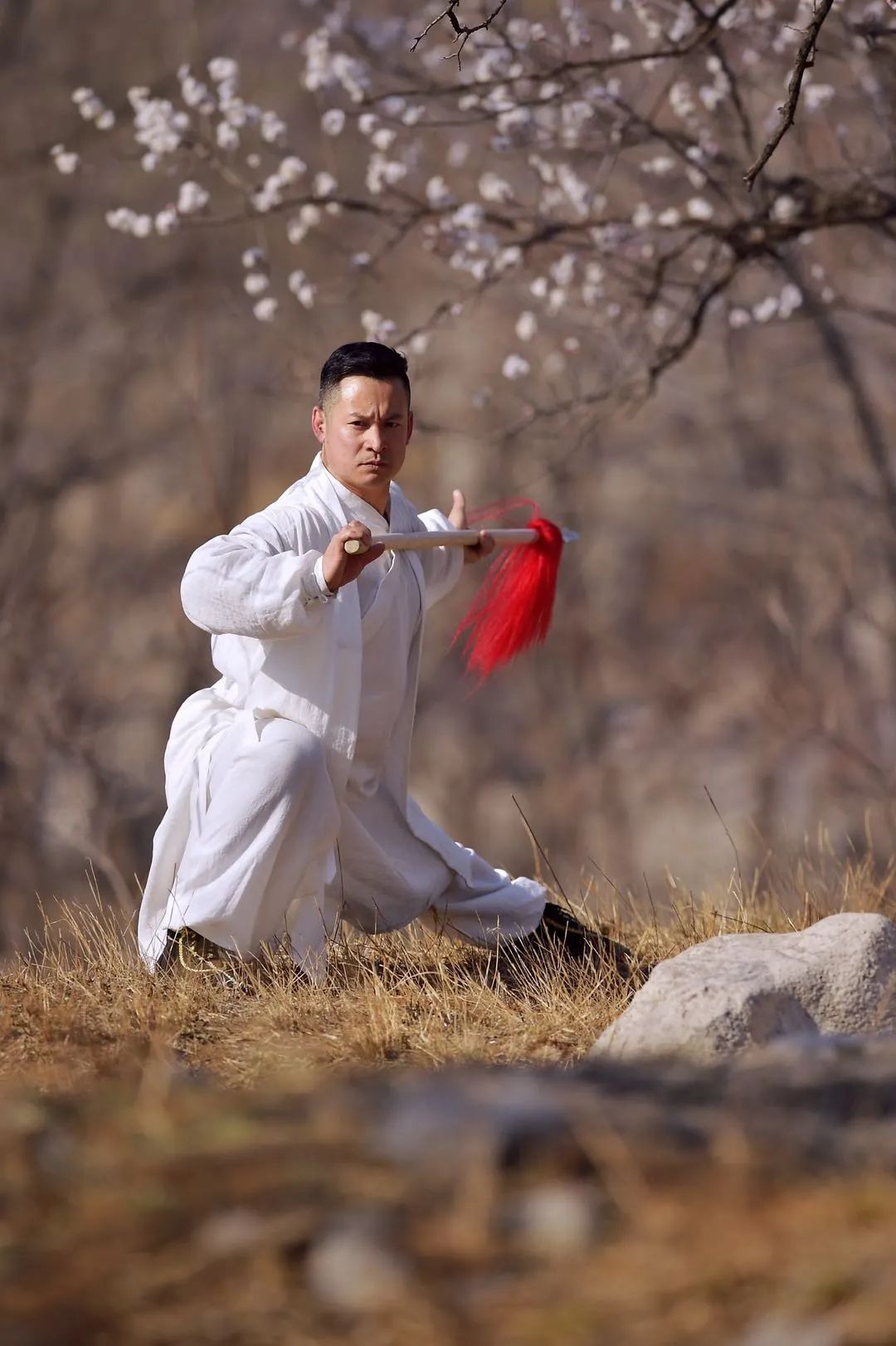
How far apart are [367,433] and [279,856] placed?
1046mm

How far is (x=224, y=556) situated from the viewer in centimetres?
370

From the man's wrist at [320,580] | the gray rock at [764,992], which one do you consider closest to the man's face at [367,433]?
the man's wrist at [320,580]

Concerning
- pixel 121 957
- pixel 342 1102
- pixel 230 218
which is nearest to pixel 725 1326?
pixel 342 1102


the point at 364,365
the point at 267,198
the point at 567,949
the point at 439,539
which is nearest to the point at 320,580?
the point at 439,539

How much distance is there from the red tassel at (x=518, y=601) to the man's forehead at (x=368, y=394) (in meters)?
0.45

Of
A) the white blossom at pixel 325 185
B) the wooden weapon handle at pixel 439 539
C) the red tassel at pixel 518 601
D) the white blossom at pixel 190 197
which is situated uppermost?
the white blossom at pixel 190 197

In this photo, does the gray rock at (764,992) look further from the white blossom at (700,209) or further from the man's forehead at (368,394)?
the white blossom at (700,209)

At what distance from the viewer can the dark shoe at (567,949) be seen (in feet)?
13.0

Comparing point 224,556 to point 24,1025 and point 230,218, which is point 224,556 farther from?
point 230,218

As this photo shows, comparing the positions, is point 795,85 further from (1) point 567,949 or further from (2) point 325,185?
(2) point 325,185

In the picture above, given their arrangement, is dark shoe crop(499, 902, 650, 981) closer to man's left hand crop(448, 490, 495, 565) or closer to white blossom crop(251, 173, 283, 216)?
man's left hand crop(448, 490, 495, 565)

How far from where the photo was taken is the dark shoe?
Answer: 156 inches

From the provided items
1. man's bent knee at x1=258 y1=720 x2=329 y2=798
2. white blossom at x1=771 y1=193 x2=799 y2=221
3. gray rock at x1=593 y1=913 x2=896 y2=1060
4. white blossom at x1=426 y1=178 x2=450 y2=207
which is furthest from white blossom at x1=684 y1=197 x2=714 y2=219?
gray rock at x1=593 y1=913 x2=896 y2=1060

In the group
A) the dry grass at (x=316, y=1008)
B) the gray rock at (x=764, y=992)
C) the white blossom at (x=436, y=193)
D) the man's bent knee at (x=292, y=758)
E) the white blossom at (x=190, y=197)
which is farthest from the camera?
the white blossom at (x=190, y=197)
